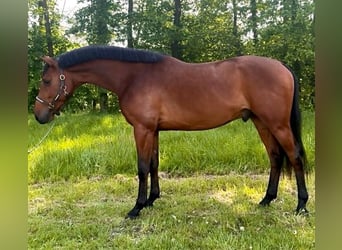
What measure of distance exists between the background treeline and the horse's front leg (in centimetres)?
29

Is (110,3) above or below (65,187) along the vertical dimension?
above

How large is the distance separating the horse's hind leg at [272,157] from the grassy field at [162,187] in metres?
0.05

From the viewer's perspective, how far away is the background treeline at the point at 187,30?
5.17ft

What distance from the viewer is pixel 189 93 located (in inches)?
64.6

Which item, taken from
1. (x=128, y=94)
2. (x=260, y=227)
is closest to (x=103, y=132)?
(x=128, y=94)

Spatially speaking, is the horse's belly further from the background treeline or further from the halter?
the halter

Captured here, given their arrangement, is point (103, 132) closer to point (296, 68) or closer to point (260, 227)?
point (260, 227)

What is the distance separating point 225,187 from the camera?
70.9 inches

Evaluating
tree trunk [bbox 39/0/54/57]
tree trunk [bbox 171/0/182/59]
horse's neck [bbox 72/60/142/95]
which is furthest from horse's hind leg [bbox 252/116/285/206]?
tree trunk [bbox 39/0/54/57]

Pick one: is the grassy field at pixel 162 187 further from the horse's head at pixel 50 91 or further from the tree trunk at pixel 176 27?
the tree trunk at pixel 176 27

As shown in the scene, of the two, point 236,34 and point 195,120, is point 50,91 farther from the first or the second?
point 236,34

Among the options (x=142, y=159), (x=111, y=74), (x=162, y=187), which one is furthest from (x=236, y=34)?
(x=162, y=187)

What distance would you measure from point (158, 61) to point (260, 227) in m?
0.96

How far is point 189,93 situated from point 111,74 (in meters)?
0.41
